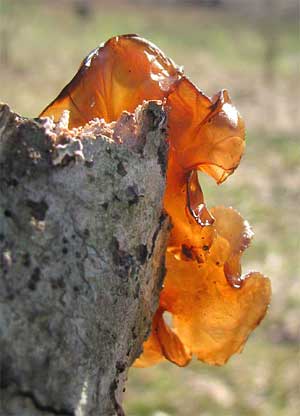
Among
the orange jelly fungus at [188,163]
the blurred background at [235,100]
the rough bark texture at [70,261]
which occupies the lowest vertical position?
the rough bark texture at [70,261]

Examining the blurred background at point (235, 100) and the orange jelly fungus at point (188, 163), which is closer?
the orange jelly fungus at point (188, 163)

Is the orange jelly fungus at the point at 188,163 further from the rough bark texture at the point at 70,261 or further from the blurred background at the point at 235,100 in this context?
the blurred background at the point at 235,100

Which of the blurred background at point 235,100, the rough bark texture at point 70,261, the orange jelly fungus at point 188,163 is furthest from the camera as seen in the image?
the blurred background at point 235,100

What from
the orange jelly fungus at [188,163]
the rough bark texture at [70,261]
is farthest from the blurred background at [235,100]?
the rough bark texture at [70,261]

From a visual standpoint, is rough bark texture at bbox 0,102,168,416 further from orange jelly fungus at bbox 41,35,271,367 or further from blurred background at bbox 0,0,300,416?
blurred background at bbox 0,0,300,416

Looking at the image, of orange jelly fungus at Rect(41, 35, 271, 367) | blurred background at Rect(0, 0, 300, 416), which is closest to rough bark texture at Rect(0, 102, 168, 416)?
orange jelly fungus at Rect(41, 35, 271, 367)

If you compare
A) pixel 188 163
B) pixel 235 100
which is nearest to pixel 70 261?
pixel 188 163
